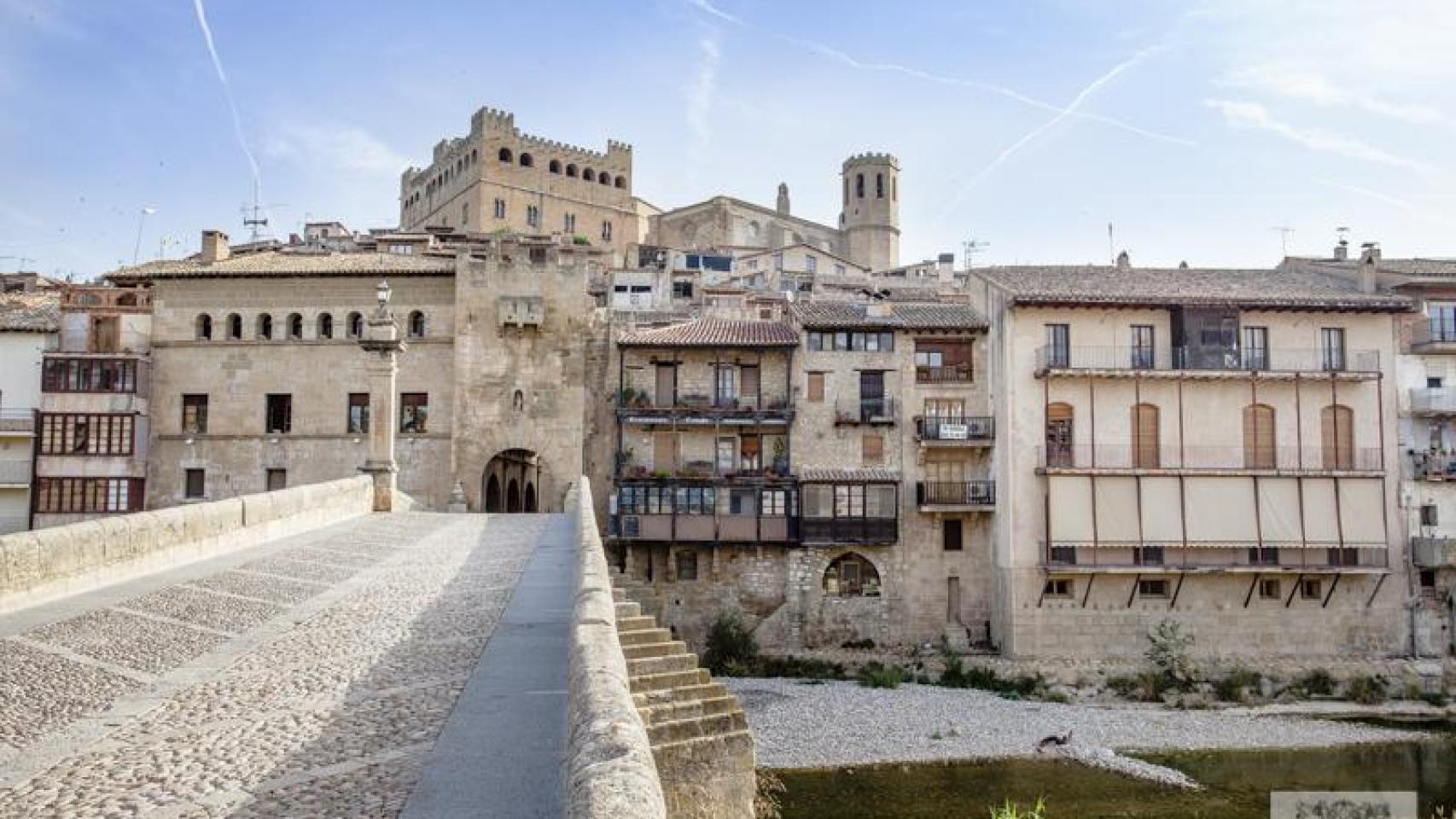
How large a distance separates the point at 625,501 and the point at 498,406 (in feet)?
16.2

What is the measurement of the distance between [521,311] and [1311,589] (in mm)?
25459

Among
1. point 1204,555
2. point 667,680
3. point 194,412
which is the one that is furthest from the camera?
point 194,412

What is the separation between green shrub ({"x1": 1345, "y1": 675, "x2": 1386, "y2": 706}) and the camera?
32.2m

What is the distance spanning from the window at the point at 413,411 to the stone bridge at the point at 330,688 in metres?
20.2

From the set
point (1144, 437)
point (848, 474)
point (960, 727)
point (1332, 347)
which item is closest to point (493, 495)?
point (848, 474)

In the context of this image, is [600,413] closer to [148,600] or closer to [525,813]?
[148,600]

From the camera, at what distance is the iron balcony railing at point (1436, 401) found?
3478cm

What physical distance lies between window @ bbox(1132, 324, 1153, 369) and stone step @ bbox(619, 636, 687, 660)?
27.2 m

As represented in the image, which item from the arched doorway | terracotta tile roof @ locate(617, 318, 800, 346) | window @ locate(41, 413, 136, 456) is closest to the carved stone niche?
terracotta tile roof @ locate(617, 318, 800, 346)

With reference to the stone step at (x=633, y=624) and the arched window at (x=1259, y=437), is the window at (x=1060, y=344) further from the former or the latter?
the stone step at (x=633, y=624)

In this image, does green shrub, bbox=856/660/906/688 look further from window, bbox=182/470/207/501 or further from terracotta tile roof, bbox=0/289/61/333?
terracotta tile roof, bbox=0/289/61/333

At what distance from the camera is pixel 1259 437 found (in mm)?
34375

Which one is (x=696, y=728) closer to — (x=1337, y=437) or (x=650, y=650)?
(x=650, y=650)

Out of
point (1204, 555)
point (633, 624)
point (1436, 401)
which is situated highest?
point (1436, 401)
